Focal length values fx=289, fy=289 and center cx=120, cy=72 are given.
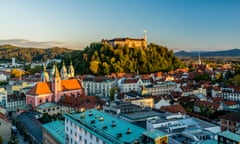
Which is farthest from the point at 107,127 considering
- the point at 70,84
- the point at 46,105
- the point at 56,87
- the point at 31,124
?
the point at 70,84

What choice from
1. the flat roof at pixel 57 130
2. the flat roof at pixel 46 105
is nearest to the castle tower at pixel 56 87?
the flat roof at pixel 46 105

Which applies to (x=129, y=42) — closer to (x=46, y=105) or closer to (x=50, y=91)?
(x=50, y=91)

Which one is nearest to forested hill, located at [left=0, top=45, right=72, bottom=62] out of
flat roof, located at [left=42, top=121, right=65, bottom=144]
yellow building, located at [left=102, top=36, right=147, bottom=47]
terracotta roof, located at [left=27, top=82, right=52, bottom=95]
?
yellow building, located at [left=102, top=36, right=147, bottom=47]

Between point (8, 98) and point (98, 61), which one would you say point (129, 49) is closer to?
point (98, 61)

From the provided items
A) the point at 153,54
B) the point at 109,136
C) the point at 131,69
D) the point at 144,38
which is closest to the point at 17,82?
the point at 131,69

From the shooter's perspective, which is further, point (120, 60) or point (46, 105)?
point (120, 60)
